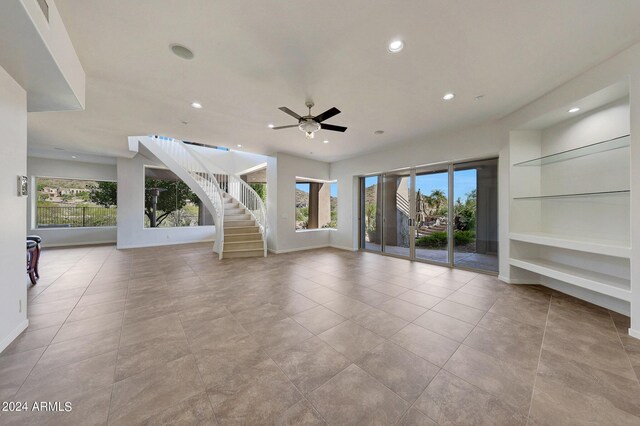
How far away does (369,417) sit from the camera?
1.41 meters

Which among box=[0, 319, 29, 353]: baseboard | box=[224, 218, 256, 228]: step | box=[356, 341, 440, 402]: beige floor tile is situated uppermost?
box=[224, 218, 256, 228]: step

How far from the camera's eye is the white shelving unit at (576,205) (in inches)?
113

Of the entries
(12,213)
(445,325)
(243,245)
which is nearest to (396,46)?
(445,325)

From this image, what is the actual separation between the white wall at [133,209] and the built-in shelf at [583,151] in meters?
10.4

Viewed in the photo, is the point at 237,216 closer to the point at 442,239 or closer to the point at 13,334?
the point at 13,334

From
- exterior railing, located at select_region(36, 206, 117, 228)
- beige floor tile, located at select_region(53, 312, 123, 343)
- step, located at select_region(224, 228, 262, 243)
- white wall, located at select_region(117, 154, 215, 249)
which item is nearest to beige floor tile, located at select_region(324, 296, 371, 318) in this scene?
beige floor tile, located at select_region(53, 312, 123, 343)

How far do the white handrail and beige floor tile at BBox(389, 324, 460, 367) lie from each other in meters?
5.35

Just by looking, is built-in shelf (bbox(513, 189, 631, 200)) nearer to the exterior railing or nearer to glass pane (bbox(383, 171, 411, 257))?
glass pane (bbox(383, 171, 411, 257))

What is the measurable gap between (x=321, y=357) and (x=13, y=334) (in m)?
3.10

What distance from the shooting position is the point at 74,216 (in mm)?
7883

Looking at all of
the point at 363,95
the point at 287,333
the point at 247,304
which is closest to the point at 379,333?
the point at 287,333

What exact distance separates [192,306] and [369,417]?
265 centimetres

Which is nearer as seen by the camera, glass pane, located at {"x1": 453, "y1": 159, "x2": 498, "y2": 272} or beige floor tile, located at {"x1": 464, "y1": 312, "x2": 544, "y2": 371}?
beige floor tile, located at {"x1": 464, "y1": 312, "x2": 544, "y2": 371}

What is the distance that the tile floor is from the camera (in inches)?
58.0
